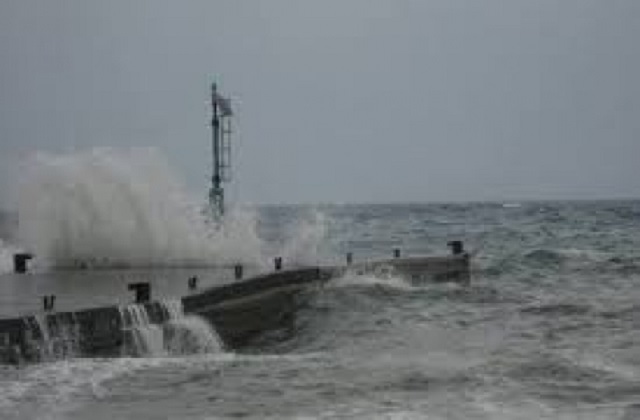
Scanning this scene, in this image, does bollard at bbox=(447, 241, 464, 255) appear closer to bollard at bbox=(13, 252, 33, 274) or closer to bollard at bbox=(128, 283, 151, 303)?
bollard at bbox=(13, 252, 33, 274)

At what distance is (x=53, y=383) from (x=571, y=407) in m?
5.44

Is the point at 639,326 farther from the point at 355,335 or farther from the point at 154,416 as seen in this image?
the point at 154,416

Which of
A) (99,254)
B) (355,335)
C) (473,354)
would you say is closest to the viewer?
(473,354)

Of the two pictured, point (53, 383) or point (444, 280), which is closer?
point (53, 383)

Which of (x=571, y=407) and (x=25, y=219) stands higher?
(x=25, y=219)

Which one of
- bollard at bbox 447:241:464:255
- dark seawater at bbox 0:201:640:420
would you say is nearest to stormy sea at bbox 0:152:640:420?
dark seawater at bbox 0:201:640:420

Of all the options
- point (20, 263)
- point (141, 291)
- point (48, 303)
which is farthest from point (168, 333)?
point (20, 263)

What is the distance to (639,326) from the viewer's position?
56.7 ft

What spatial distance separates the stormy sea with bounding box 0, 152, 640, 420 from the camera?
10898 mm

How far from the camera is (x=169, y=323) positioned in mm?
14633

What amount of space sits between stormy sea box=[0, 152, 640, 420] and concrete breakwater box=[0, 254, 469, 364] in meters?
0.11

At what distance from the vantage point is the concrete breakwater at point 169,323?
12.7 meters

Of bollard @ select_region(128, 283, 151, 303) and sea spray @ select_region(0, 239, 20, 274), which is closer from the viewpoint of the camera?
bollard @ select_region(128, 283, 151, 303)

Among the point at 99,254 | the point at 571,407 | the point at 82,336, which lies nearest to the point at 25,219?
the point at 99,254
